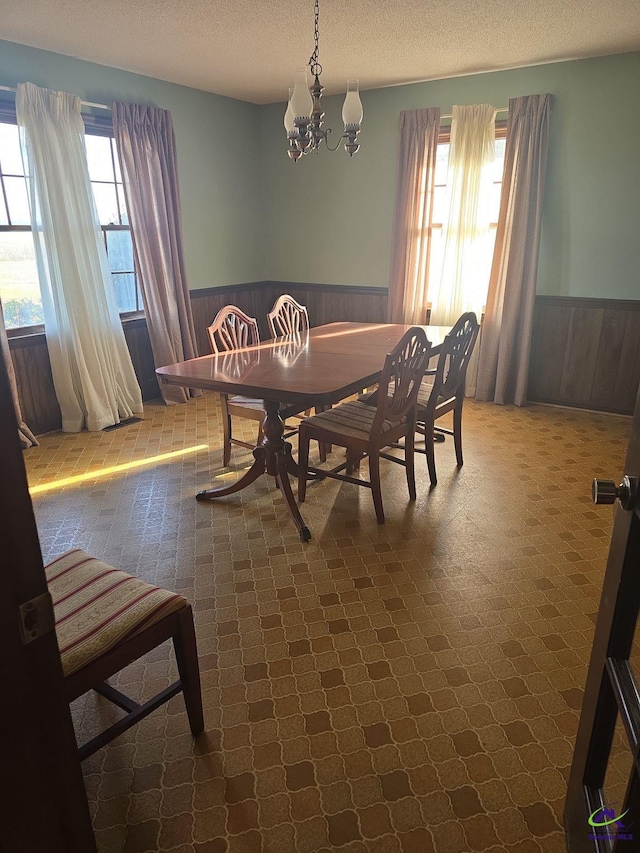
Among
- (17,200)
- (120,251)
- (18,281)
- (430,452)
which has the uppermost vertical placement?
(17,200)

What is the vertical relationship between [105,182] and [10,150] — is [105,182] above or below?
below

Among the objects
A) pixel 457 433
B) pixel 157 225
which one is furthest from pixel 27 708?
pixel 157 225

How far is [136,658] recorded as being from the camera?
52.4 inches

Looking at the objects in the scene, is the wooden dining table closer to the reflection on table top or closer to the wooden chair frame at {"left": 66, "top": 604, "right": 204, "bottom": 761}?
the reflection on table top

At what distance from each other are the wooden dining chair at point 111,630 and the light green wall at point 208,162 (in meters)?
3.51

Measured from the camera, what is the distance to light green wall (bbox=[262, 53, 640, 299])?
12.4ft

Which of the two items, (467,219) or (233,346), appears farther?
(467,219)

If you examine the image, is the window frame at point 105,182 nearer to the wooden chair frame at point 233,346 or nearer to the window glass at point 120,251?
the window glass at point 120,251

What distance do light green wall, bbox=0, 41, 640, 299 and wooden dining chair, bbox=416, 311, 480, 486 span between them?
1.64 metres

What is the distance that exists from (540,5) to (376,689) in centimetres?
333

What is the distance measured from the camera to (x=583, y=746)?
1.10 meters

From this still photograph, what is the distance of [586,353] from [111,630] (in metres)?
4.00

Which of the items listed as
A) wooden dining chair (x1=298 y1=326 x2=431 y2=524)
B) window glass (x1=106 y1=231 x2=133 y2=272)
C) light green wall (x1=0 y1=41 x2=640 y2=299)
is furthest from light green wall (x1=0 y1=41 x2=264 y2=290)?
wooden dining chair (x1=298 y1=326 x2=431 y2=524)

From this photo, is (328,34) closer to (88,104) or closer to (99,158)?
(88,104)
